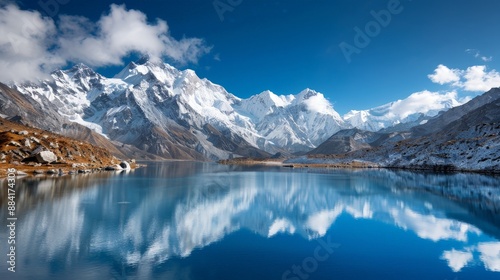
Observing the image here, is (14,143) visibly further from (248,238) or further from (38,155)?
(248,238)

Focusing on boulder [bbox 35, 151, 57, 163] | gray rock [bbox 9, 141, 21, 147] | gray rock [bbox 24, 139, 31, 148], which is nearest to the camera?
gray rock [bbox 9, 141, 21, 147]

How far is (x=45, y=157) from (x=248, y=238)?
84387 mm

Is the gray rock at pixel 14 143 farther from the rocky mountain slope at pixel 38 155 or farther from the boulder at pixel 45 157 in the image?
the boulder at pixel 45 157

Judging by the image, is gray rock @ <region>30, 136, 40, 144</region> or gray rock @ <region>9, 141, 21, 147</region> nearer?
gray rock @ <region>9, 141, 21, 147</region>

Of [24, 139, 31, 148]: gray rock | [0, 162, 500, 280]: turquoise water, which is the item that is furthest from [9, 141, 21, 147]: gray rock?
[0, 162, 500, 280]: turquoise water

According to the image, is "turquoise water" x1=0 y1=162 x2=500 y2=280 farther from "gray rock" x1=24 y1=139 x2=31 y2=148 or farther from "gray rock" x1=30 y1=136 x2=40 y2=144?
"gray rock" x1=30 y1=136 x2=40 y2=144

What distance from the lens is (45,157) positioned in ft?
302

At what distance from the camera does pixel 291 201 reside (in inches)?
2114

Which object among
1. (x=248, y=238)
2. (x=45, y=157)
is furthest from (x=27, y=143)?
(x=248, y=238)

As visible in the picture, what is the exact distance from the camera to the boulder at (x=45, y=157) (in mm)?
90500

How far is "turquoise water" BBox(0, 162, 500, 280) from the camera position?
21328mm

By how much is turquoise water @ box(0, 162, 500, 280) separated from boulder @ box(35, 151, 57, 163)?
4556 centimetres

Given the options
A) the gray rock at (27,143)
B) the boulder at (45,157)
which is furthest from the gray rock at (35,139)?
the boulder at (45,157)

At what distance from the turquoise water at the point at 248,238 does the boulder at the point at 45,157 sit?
45.6 m
